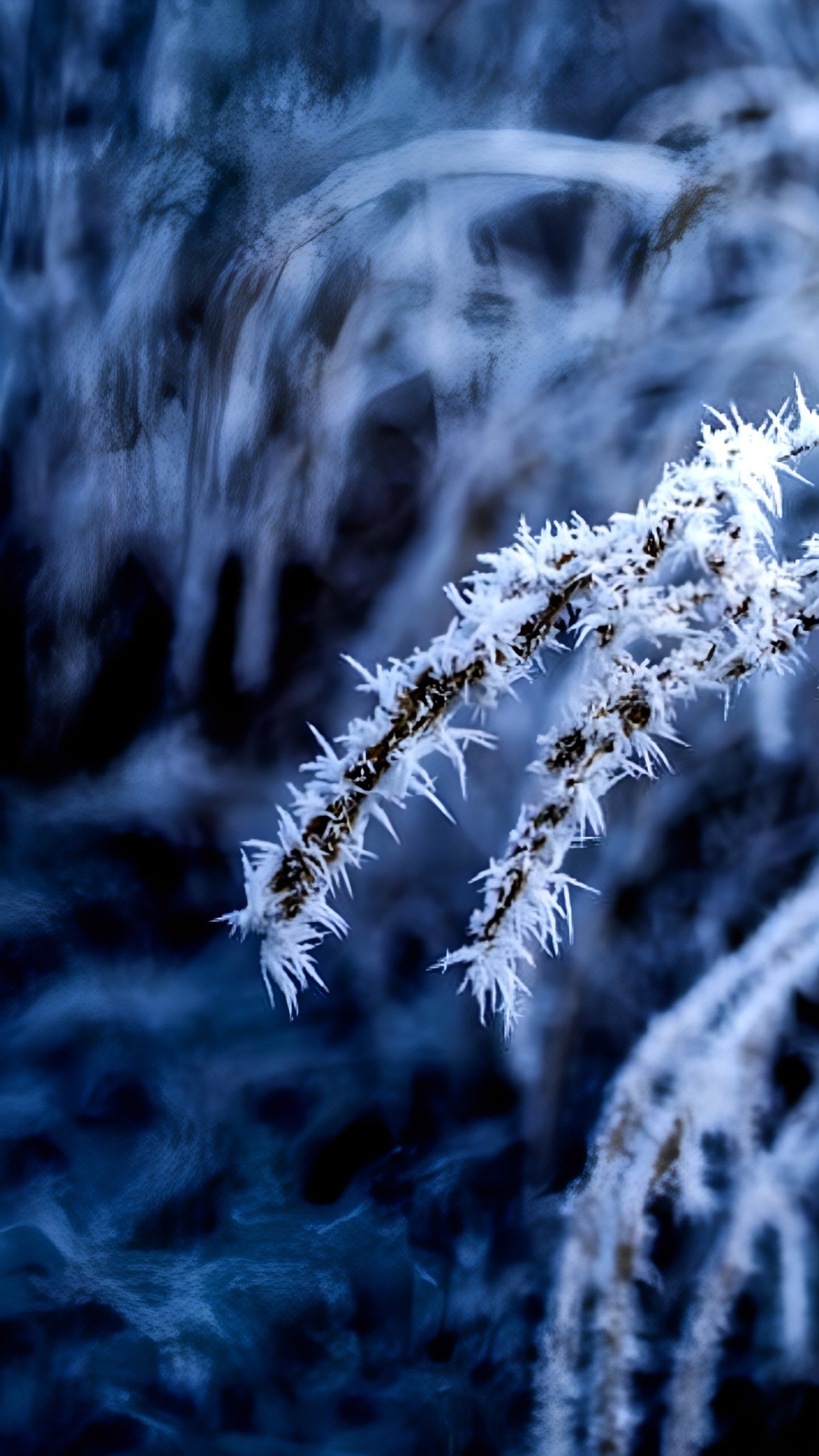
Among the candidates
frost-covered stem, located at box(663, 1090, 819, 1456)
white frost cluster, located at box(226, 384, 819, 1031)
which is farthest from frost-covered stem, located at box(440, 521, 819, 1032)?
frost-covered stem, located at box(663, 1090, 819, 1456)

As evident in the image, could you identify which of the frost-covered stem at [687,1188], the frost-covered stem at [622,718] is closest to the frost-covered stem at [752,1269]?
the frost-covered stem at [687,1188]

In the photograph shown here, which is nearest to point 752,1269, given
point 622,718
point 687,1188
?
point 687,1188

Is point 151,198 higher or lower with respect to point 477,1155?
higher

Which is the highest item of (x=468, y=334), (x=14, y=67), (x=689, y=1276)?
(x=14, y=67)

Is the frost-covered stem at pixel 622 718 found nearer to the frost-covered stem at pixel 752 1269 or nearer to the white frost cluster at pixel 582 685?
the white frost cluster at pixel 582 685

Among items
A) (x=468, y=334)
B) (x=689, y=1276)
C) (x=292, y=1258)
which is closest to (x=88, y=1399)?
(x=292, y=1258)

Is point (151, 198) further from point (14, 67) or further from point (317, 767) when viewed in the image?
point (317, 767)

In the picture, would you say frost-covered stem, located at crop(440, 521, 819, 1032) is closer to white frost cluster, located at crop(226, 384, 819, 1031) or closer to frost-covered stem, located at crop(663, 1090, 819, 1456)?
white frost cluster, located at crop(226, 384, 819, 1031)
